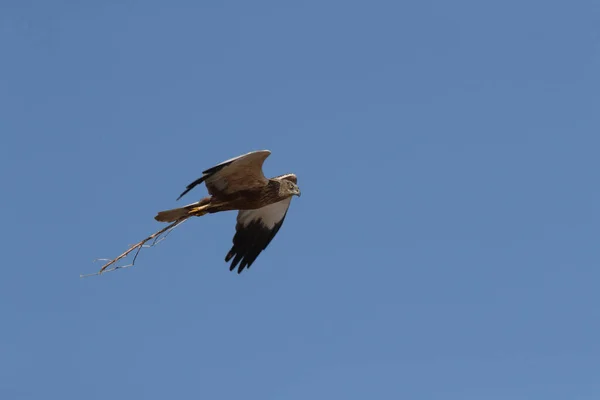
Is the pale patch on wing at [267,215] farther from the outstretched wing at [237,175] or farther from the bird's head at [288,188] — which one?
the outstretched wing at [237,175]

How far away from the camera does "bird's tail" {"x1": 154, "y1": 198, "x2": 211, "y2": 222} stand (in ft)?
43.8

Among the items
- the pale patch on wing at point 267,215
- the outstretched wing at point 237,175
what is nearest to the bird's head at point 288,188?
the outstretched wing at point 237,175

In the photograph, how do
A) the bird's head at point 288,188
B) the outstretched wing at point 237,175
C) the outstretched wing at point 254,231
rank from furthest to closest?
the outstretched wing at point 254,231, the bird's head at point 288,188, the outstretched wing at point 237,175

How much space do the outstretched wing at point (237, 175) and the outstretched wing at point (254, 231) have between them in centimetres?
181

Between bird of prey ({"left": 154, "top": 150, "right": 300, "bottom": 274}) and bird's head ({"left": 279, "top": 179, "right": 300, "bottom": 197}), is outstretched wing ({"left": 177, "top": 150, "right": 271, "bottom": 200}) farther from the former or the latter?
bird's head ({"left": 279, "top": 179, "right": 300, "bottom": 197})

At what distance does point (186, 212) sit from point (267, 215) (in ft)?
8.59

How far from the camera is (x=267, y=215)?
15.9 metres

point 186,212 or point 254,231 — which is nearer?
point 186,212

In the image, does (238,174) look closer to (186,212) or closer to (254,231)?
(186,212)

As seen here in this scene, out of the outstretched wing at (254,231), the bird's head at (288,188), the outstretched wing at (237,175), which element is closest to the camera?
the outstretched wing at (237,175)

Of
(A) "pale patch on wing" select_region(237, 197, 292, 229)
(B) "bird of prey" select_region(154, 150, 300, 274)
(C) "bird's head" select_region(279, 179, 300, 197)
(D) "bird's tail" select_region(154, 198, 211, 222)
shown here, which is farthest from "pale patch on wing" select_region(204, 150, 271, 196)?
(A) "pale patch on wing" select_region(237, 197, 292, 229)

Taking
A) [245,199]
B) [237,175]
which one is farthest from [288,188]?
[237,175]

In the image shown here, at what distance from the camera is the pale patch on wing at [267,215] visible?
51.9ft

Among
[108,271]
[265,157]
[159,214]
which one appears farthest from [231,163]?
[108,271]
